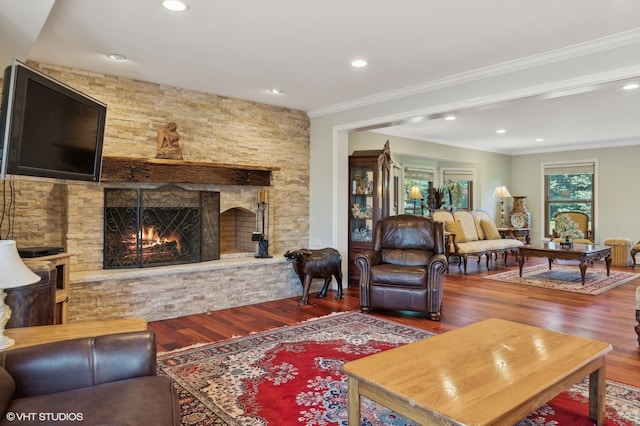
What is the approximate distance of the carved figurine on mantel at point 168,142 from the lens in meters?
4.46

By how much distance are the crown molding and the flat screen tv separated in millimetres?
2996

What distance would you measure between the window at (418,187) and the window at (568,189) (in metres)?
2.92

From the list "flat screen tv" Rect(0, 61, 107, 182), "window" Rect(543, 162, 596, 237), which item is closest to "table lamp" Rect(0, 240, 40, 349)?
"flat screen tv" Rect(0, 61, 107, 182)

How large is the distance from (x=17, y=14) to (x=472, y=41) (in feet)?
10.2

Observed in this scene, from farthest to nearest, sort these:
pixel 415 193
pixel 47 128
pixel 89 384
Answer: pixel 415 193, pixel 47 128, pixel 89 384

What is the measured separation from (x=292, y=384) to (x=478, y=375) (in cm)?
122

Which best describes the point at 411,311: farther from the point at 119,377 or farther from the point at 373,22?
the point at 119,377

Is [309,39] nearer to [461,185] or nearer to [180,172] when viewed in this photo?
[180,172]

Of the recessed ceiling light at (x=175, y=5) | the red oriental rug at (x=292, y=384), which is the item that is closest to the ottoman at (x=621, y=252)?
the red oriental rug at (x=292, y=384)

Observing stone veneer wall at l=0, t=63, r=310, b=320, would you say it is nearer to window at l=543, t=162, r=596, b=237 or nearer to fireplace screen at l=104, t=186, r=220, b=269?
fireplace screen at l=104, t=186, r=220, b=269

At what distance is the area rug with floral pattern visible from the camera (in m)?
5.81

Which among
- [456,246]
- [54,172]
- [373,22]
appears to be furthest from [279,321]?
[456,246]

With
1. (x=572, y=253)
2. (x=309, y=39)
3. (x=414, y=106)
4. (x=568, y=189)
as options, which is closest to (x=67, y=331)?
(x=309, y=39)

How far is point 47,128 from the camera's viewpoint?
2.52 meters
